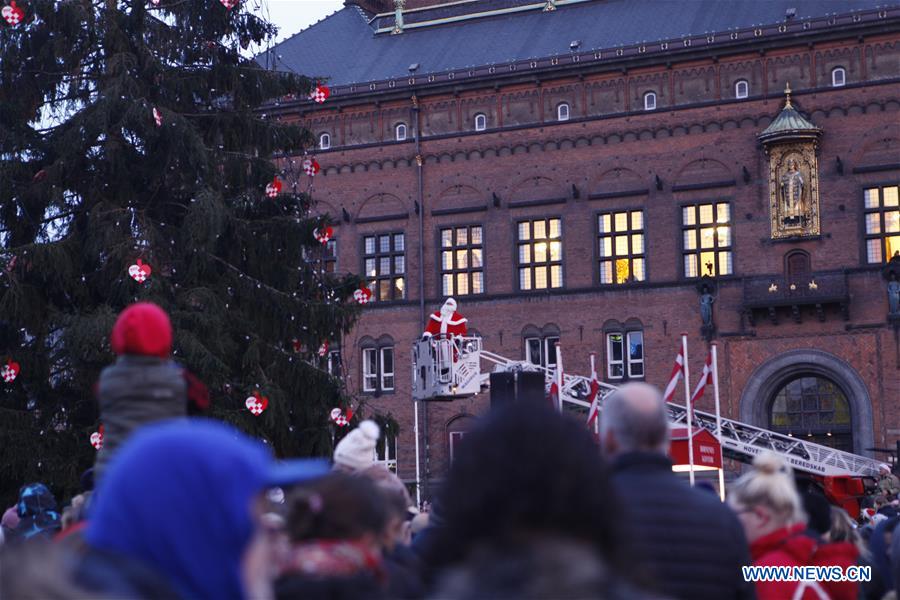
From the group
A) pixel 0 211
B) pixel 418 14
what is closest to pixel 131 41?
pixel 0 211

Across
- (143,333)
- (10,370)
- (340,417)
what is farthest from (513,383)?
(143,333)

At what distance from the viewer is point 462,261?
4091 centimetres

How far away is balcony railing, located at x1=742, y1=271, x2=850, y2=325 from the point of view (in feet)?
118

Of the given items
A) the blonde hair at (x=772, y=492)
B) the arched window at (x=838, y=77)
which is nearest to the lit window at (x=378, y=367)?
the arched window at (x=838, y=77)

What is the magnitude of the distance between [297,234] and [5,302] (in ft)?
15.0

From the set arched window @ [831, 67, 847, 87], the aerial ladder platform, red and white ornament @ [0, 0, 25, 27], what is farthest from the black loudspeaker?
arched window @ [831, 67, 847, 87]

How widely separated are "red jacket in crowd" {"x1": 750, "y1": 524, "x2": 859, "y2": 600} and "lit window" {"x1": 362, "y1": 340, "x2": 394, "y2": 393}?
1346 inches

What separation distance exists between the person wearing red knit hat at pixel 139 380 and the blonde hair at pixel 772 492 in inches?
97.0

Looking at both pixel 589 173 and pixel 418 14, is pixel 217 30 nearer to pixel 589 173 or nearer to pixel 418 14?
pixel 589 173

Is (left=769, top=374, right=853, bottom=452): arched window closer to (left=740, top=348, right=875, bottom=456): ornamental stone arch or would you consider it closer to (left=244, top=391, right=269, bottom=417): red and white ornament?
(left=740, top=348, right=875, bottom=456): ornamental stone arch

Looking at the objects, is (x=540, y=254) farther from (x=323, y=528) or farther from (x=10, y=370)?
(x=323, y=528)

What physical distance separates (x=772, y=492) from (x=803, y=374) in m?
31.7

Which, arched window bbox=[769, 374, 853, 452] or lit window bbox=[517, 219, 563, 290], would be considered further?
lit window bbox=[517, 219, 563, 290]

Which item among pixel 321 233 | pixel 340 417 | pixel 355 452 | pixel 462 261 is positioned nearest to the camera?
pixel 355 452
